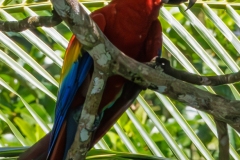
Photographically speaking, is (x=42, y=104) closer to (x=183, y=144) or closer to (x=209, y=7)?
(x=183, y=144)

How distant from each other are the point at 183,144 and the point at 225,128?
151 cm

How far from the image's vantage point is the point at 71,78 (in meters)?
1.38

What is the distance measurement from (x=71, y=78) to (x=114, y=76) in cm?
12

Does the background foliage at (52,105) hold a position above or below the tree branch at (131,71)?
above

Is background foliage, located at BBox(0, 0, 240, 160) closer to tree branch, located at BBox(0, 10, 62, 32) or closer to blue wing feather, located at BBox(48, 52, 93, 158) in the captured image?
blue wing feather, located at BBox(48, 52, 93, 158)

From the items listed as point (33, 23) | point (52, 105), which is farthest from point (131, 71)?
point (52, 105)

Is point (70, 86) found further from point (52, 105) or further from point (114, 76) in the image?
point (52, 105)

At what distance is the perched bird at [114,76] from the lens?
4.44ft

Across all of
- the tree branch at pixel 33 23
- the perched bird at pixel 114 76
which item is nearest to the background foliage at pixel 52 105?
the perched bird at pixel 114 76

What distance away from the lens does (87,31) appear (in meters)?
1.00

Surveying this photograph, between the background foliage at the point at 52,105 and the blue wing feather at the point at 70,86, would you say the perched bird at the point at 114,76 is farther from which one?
the background foliage at the point at 52,105

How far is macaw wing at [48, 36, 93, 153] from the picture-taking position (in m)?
1.34

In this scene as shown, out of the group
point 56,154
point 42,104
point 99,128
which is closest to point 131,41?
point 99,128

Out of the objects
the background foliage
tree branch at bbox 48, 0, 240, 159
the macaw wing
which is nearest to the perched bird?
the macaw wing
